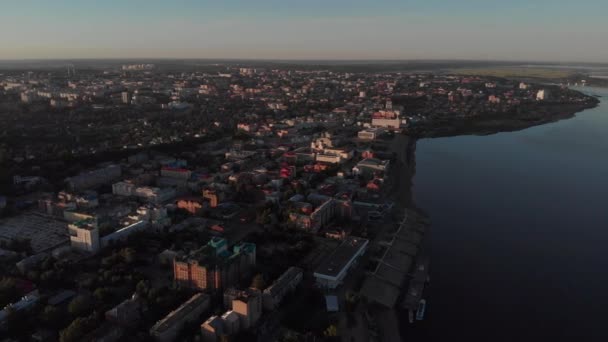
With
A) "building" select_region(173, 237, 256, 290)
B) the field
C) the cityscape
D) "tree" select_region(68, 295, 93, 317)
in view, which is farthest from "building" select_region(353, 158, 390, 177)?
the field

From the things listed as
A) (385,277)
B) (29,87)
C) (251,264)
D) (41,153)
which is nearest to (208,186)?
(251,264)

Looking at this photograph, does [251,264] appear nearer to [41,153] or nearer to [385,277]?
[385,277]

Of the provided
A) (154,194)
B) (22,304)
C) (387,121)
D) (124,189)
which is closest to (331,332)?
(22,304)

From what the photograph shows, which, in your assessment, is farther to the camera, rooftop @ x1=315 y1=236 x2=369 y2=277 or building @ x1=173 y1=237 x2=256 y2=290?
rooftop @ x1=315 y1=236 x2=369 y2=277

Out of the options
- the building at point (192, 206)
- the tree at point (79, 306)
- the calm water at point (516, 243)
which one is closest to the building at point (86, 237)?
the tree at point (79, 306)

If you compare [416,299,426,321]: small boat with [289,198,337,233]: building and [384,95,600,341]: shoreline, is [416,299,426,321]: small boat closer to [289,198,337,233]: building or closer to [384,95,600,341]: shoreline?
[384,95,600,341]: shoreline

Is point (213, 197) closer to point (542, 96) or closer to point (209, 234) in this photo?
point (209, 234)

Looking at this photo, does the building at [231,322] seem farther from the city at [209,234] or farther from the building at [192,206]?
the building at [192,206]
